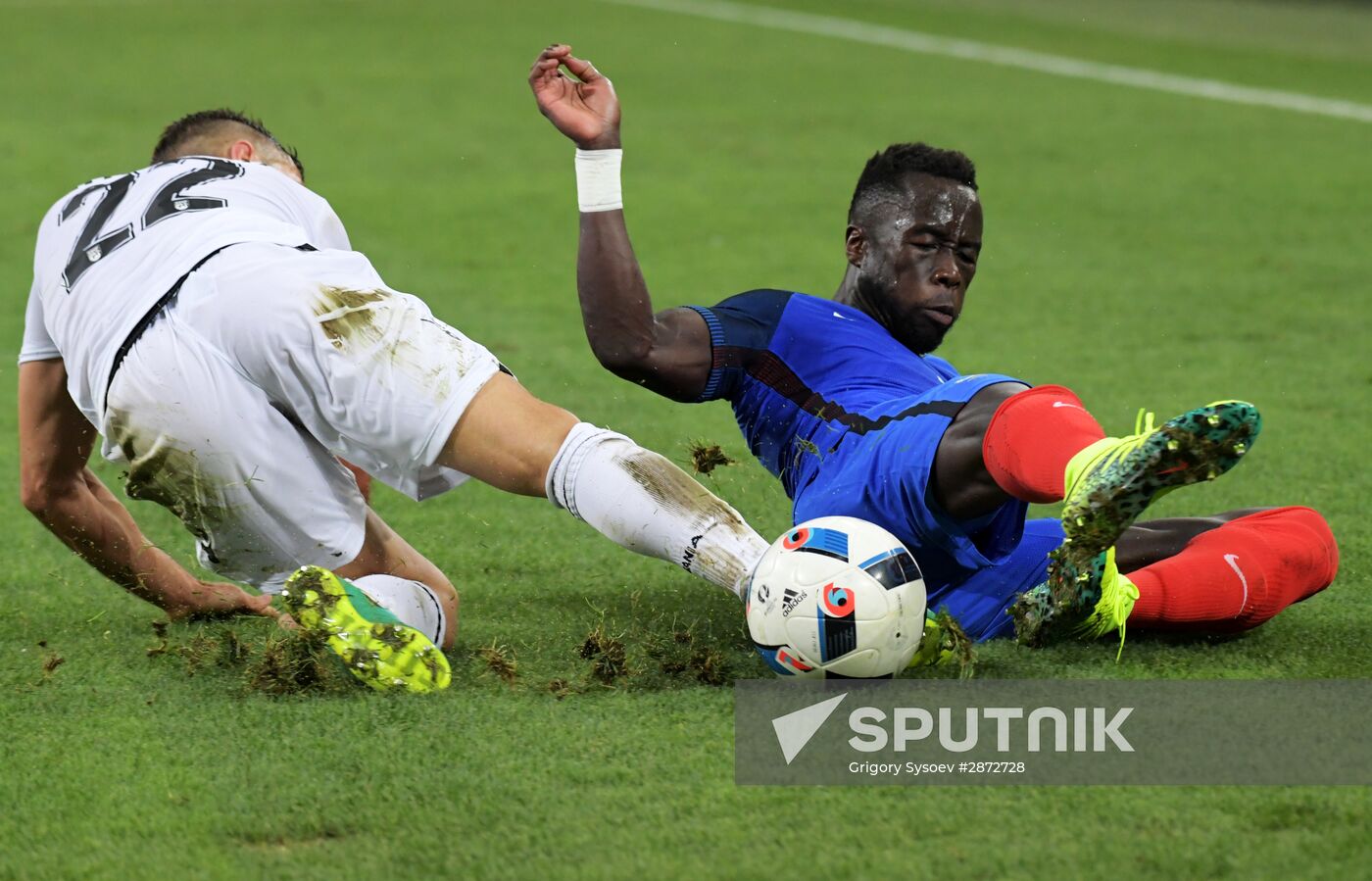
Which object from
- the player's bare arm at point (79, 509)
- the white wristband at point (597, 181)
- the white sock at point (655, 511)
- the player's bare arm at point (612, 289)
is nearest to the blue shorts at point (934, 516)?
the white sock at point (655, 511)

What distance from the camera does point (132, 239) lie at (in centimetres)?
374

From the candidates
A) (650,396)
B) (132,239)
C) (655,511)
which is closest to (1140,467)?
(655,511)

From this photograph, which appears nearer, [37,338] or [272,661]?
[272,661]

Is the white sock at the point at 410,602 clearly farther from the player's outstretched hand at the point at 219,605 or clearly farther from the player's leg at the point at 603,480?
the player's outstretched hand at the point at 219,605

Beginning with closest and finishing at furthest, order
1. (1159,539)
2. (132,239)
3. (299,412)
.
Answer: (299,412), (132,239), (1159,539)

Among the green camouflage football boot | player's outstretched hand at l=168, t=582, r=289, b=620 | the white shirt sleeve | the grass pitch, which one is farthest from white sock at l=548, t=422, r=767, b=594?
the white shirt sleeve

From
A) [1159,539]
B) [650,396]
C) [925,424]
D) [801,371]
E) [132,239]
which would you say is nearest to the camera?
[925,424]

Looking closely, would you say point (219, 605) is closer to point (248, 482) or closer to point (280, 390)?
point (248, 482)

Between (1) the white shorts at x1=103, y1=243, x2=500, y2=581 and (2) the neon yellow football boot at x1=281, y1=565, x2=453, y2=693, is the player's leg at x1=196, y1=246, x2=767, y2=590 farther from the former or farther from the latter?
(2) the neon yellow football boot at x1=281, y1=565, x2=453, y2=693

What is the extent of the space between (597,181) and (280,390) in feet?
2.53

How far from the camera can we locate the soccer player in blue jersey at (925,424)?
10.9ft

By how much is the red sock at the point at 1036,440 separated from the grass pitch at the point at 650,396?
46 cm

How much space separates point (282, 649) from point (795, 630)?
1.02 m

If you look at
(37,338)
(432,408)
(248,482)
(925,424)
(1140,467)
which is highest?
(1140,467)
